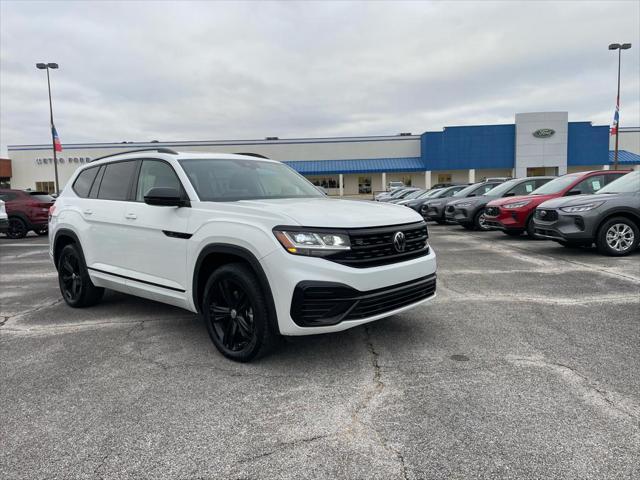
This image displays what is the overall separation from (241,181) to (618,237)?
7.42 meters

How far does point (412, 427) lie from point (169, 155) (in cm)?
337

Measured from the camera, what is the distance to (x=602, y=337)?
412cm

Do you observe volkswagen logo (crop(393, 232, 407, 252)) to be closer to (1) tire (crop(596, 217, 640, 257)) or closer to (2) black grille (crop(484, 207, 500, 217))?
(1) tire (crop(596, 217, 640, 257))

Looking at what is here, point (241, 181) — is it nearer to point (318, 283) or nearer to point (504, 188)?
point (318, 283)

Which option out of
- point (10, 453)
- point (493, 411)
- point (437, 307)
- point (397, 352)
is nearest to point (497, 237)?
point (437, 307)

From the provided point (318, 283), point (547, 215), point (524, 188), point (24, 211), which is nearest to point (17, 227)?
point (24, 211)

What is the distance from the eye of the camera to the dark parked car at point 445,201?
1547cm

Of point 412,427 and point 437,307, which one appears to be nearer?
point 412,427

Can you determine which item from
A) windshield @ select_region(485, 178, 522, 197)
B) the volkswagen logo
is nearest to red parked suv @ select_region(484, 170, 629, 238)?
windshield @ select_region(485, 178, 522, 197)

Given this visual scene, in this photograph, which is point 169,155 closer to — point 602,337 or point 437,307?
point 437,307

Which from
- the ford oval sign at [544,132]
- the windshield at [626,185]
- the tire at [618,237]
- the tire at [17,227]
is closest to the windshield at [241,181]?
the tire at [618,237]

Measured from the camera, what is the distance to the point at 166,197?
3891mm

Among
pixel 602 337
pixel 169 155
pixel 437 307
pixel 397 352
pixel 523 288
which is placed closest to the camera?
pixel 397 352

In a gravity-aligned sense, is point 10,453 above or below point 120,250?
below
